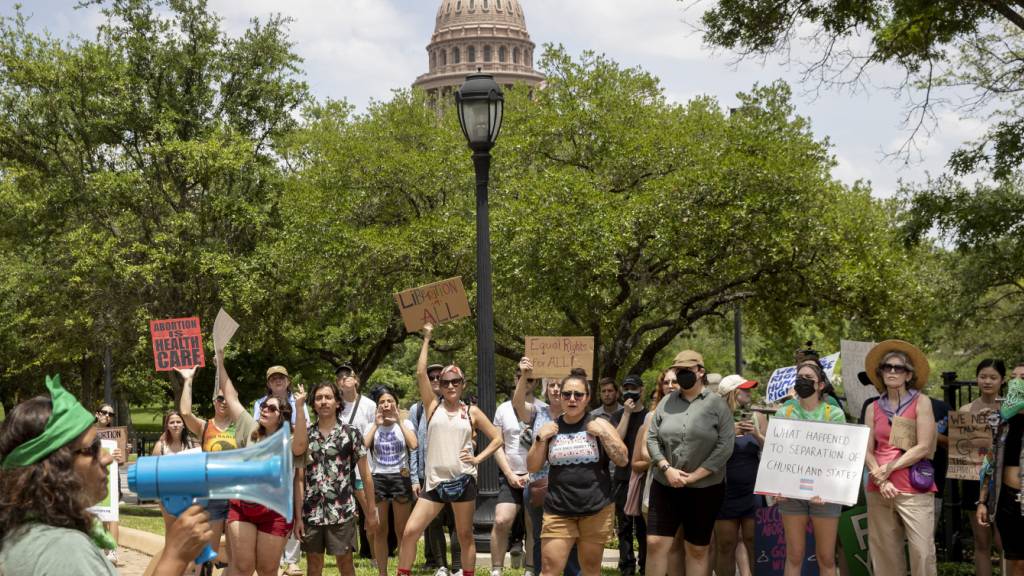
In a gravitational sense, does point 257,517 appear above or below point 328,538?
above

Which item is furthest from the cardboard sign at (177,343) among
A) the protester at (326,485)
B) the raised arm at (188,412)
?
the protester at (326,485)

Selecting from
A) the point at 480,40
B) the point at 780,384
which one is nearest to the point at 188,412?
the point at 780,384

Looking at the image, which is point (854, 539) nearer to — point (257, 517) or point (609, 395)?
point (609, 395)

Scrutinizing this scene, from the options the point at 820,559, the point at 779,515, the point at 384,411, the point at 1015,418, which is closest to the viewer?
the point at 1015,418

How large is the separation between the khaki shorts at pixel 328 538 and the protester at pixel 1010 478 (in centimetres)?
440

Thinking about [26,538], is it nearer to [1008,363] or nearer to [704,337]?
[1008,363]

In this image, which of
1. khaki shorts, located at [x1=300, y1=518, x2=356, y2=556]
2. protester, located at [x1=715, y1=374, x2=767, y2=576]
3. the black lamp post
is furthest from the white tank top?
protester, located at [x1=715, y1=374, x2=767, y2=576]

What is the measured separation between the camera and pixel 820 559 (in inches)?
328

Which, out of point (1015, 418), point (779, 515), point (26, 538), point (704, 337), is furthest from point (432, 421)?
point (704, 337)

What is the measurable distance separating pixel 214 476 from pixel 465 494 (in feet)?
20.5

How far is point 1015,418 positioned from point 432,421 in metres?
4.29

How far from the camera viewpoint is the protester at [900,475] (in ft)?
26.9

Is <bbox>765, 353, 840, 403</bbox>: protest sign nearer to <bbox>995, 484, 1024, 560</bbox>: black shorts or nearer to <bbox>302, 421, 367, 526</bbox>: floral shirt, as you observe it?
<bbox>995, 484, 1024, 560</bbox>: black shorts

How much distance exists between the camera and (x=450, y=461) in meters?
9.47
